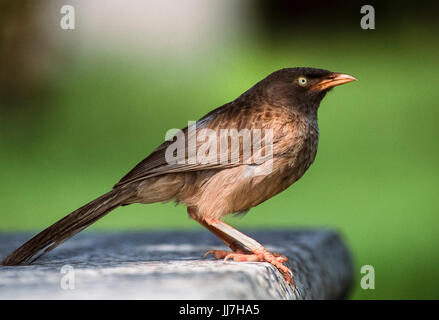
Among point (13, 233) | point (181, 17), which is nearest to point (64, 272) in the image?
point (13, 233)

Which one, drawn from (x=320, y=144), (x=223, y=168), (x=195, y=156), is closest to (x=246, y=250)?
(x=223, y=168)

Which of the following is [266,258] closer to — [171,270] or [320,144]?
[171,270]

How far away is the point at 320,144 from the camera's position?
38.6 feet

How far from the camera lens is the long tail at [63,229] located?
11.3ft

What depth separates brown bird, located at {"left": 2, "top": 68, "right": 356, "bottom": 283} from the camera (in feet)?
12.8

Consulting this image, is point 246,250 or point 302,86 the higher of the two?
point 302,86

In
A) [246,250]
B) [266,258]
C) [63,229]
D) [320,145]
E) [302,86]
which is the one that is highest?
[302,86]

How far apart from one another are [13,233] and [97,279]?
3.02m

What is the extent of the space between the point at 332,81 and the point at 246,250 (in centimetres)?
117

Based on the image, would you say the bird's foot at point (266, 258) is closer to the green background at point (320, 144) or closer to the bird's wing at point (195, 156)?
the bird's wing at point (195, 156)

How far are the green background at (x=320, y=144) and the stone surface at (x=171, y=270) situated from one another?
2346 millimetres
